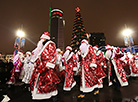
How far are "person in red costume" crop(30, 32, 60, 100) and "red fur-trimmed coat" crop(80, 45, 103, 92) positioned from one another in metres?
0.84

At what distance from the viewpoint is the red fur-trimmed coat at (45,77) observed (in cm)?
203

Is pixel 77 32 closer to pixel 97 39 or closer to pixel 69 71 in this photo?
pixel 69 71

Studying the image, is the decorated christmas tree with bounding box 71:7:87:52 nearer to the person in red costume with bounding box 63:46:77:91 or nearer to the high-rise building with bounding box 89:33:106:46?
the person in red costume with bounding box 63:46:77:91

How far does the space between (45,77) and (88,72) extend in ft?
4.19

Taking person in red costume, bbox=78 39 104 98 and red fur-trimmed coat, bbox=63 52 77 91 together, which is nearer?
person in red costume, bbox=78 39 104 98

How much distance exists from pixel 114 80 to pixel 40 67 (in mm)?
3396

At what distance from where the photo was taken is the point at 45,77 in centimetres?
210

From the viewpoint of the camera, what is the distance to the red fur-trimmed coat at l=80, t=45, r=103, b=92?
7.30ft

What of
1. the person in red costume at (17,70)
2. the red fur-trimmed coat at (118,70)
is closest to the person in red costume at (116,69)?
the red fur-trimmed coat at (118,70)

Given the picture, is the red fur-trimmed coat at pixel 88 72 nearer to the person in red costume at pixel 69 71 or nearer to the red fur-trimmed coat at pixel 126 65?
the person in red costume at pixel 69 71

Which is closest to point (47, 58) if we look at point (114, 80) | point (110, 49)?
point (110, 49)

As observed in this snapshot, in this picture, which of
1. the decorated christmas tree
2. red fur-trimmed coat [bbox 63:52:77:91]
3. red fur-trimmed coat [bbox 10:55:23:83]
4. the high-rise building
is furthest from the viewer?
the high-rise building

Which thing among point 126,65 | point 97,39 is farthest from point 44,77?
point 97,39

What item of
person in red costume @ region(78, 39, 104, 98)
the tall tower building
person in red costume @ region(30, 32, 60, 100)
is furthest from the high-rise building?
person in red costume @ region(30, 32, 60, 100)
